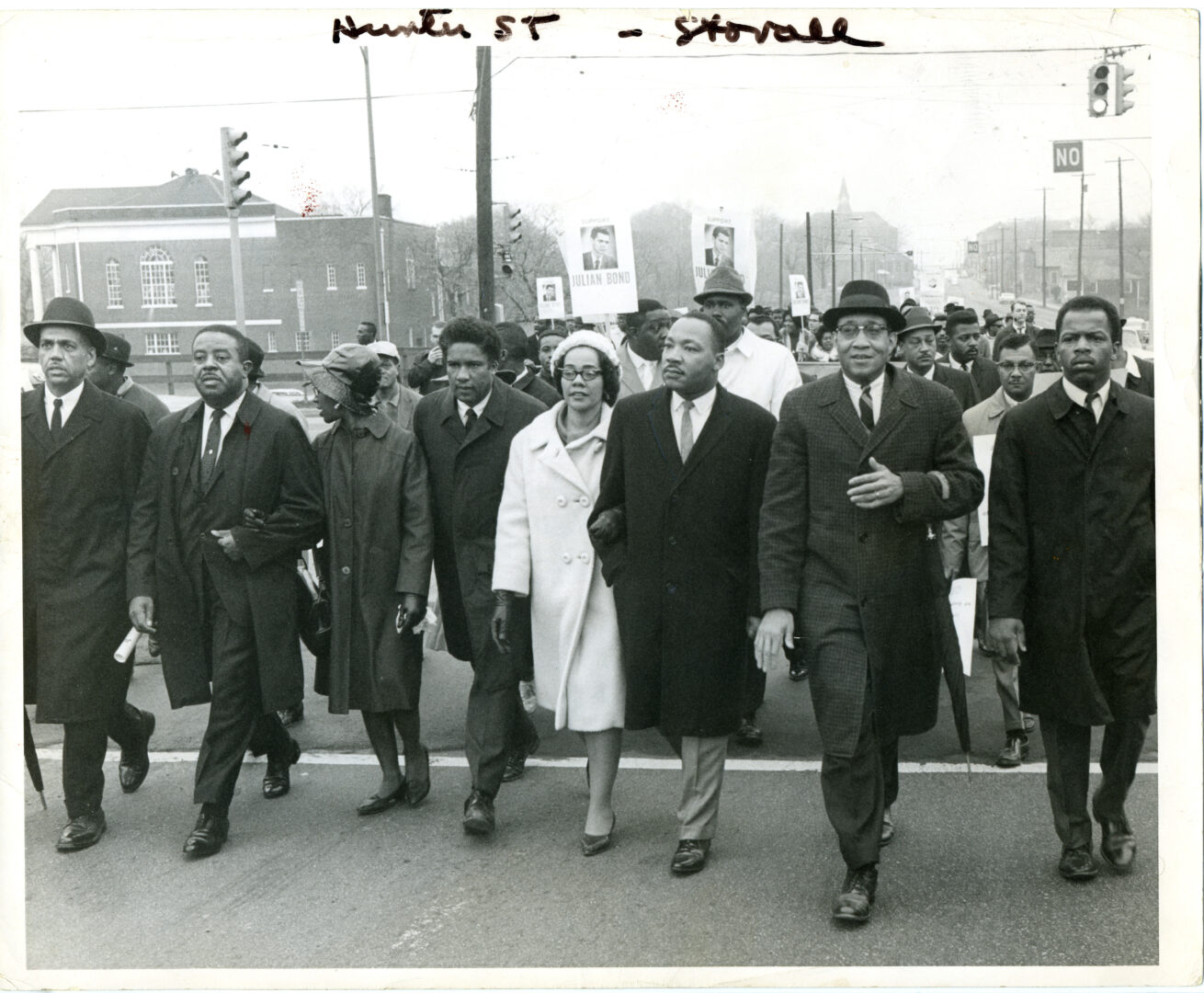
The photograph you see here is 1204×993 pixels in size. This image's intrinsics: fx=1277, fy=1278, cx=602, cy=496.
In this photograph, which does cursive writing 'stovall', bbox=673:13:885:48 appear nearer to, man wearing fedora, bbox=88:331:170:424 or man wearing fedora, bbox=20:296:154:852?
man wearing fedora, bbox=20:296:154:852

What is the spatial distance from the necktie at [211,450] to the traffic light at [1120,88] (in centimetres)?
387

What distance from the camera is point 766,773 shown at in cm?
616

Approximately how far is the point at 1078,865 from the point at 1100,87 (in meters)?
2.96

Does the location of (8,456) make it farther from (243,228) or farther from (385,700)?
(243,228)

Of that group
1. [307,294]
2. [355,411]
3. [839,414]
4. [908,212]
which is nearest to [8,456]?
[355,411]

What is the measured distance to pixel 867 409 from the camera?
4.76m

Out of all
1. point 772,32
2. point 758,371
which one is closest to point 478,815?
point 758,371

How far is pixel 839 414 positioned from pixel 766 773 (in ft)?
7.10

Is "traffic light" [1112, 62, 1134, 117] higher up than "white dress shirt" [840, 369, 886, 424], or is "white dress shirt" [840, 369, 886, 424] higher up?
"traffic light" [1112, 62, 1134, 117]

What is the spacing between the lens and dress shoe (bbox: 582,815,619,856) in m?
5.25

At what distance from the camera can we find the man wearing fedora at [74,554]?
545 cm

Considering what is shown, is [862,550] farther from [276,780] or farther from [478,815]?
[276,780]

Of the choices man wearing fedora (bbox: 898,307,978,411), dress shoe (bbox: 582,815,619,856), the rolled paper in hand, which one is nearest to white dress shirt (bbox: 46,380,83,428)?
the rolled paper in hand

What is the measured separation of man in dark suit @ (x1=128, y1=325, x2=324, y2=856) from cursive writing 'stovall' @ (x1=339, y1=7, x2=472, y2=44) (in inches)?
59.7
